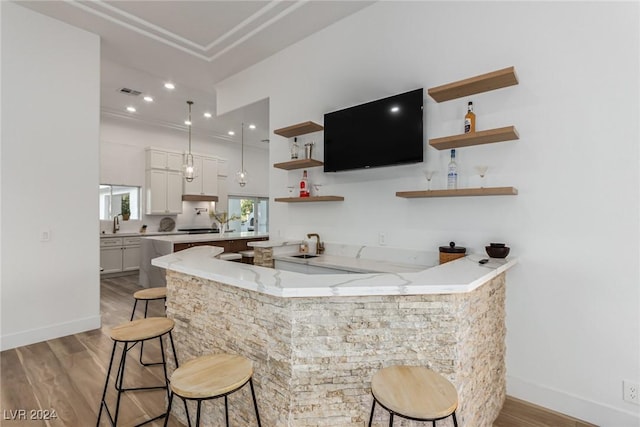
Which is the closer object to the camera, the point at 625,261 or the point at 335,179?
the point at 625,261

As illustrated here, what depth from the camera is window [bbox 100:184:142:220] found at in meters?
6.97

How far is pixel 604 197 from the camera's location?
6.74 ft

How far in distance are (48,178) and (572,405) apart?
500cm

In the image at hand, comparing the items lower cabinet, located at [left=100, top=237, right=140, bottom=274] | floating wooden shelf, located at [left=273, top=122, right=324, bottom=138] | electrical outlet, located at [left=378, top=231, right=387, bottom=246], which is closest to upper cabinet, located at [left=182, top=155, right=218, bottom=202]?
lower cabinet, located at [left=100, top=237, right=140, bottom=274]

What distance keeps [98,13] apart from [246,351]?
376 centimetres

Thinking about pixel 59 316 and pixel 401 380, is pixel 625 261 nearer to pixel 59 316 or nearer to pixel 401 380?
pixel 401 380

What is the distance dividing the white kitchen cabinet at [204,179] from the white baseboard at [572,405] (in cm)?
727

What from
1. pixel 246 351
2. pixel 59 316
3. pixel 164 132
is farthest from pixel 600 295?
pixel 164 132

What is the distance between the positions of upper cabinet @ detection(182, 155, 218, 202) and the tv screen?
534 centimetres

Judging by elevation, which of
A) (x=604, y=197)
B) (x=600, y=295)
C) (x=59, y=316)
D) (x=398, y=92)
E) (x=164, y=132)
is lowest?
(x=59, y=316)

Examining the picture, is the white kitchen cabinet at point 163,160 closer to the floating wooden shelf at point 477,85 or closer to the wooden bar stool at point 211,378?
the floating wooden shelf at point 477,85

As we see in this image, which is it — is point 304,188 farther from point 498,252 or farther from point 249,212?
point 249,212

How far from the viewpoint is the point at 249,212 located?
31.4 feet

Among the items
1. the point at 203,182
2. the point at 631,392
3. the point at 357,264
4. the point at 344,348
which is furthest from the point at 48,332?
the point at 203,182
